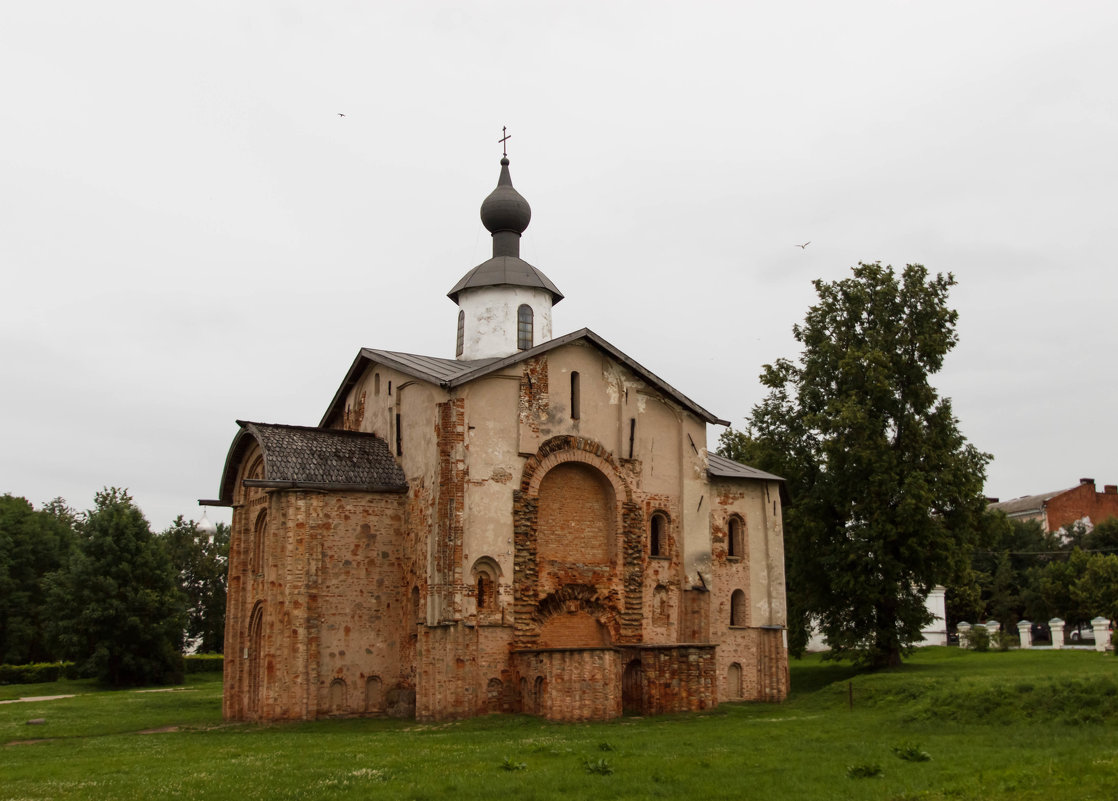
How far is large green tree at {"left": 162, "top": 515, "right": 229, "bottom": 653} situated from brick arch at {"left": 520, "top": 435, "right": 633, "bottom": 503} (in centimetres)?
3389

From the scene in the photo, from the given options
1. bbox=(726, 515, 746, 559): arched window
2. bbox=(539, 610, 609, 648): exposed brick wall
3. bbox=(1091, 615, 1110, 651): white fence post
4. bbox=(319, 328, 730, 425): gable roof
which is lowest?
bbox=(1091, 615, 1110, 651): white fence post

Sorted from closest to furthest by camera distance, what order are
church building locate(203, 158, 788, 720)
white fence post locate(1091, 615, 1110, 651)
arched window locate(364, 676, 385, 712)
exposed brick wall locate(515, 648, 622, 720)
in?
exposed brick wall locate(515, 648, 622, 720) → church building locate(203, 158, 788, 720) → arched window locate(364, 676, 385, 712) → white fence post locate(1091, 615, 1110, 651)

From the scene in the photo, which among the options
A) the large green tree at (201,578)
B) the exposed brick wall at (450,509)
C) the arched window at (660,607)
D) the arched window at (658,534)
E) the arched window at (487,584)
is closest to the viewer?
the exposed brick wall at (450,509)

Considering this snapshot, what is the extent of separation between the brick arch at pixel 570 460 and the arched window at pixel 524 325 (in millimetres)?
4751

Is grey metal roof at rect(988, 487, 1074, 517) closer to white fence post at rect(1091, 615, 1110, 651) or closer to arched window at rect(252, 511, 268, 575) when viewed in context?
white fence post at rect(1091, 615, 1110, 651)

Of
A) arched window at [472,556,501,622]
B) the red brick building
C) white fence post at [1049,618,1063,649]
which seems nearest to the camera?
arched window at [472,556,501,622]

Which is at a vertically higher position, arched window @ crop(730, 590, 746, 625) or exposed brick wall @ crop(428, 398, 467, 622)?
exposed brick wall @ crop(428, 398, 467, 622)

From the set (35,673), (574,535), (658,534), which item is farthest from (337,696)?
(35,673)

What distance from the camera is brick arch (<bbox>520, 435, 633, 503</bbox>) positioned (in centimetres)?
2248

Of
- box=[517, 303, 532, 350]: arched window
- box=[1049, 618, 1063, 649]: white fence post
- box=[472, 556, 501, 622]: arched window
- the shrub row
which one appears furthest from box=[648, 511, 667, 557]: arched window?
the shrub row

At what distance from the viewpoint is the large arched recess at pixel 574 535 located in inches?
869

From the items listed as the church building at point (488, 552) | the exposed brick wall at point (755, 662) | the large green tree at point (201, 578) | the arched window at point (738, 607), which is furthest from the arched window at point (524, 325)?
the large green tree at point (201, 578)

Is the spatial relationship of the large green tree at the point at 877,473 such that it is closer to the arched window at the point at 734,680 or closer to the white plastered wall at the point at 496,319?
the arched window at the point at 734,680

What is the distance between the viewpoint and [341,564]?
2222 centimetres
